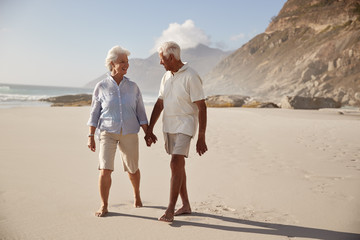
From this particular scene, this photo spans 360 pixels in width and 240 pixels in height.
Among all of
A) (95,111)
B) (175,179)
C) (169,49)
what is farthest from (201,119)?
(95,111)

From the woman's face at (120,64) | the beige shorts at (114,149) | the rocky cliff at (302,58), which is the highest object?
the rocky cliff at (302,58)

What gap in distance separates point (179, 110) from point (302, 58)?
6359 centimetres

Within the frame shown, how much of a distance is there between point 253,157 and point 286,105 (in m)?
15.6

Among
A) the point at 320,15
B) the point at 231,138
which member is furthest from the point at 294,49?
the point at 231,138

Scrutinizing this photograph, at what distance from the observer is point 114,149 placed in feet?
12.3

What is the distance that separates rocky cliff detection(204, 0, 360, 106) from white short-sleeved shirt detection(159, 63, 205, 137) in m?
39.2

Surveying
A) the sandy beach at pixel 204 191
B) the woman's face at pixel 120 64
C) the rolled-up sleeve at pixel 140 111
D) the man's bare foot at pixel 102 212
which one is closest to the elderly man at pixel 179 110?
the rolled-up sleeve at pixel 140 111

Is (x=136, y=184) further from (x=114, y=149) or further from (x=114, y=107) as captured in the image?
(x=114, y=107)

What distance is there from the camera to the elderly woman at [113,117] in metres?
3.68

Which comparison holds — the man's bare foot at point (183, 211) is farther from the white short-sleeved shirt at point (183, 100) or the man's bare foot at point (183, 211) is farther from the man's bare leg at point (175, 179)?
the white short-sleeved shirt at point (183, 100)

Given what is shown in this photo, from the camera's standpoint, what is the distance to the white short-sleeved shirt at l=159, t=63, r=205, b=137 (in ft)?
11.7

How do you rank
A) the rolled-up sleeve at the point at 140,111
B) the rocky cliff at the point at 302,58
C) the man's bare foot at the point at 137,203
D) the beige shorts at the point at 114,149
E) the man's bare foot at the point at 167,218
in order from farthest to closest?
1. the rocky cliff at the point at 302,58
2. the man's bare foot at the point at 137,203
3. the rolled-up sleeve at the point at 140,111
4. the beige shorts at the point at 114,149
5. the man's bare foot at the point at 167,218

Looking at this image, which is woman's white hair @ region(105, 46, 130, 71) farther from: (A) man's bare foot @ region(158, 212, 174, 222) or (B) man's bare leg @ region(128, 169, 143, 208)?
(A) man's bare foot @ region(158, 212, 174, 222)

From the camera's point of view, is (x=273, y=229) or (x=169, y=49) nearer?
(x=273, y=229)
